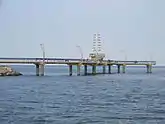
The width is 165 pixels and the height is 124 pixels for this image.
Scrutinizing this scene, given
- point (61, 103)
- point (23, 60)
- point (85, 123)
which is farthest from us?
point (23, 60)

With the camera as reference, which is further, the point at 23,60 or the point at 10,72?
the point at 10,72

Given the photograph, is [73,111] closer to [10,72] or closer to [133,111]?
[133,111]

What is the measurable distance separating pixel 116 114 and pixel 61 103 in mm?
11676

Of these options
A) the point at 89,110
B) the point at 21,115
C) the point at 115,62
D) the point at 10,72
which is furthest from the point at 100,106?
the point at 115,62

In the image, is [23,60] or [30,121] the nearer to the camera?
[30,121]

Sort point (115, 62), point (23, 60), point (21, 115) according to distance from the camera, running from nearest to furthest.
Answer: point (21, 115)
point (23, 60)
point (115, 62)

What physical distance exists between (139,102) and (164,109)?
8162mm

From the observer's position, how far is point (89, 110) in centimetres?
4394

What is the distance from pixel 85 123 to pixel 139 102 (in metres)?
18.3

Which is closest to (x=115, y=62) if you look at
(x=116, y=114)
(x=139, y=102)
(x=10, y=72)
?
(x=10, y=72)

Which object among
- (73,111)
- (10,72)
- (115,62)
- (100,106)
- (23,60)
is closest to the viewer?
(73,111)

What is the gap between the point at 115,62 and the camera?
192m

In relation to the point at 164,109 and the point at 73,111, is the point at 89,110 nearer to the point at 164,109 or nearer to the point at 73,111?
the point at 73,111

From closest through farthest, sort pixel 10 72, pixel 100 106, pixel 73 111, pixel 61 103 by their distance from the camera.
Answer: pixel 73 111 < pixel 100 106 < pixel 61 103 < pixel 10 72
